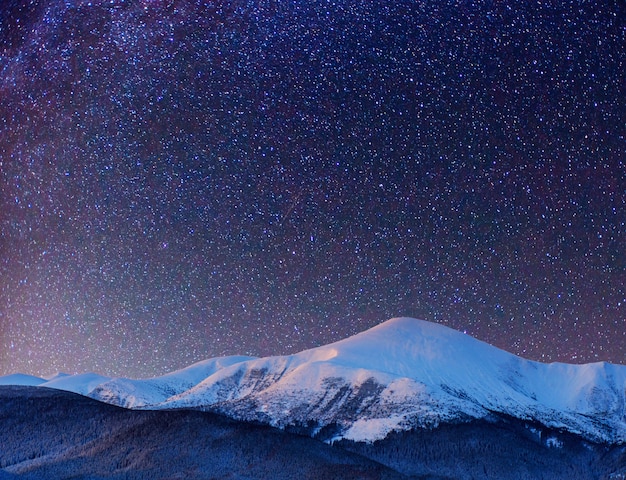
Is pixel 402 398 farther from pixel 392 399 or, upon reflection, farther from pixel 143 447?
pixel 143 447

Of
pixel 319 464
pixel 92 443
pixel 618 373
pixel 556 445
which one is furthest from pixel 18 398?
pixel 618 373

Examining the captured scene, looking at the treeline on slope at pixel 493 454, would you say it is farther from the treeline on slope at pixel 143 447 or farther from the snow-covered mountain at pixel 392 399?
the treeline on slope at pixel 143 447

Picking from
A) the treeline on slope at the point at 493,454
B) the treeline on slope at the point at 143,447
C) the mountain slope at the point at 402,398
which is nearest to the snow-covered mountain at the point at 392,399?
the mountain slope at the point at 402,398

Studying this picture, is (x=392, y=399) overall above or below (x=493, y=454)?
above

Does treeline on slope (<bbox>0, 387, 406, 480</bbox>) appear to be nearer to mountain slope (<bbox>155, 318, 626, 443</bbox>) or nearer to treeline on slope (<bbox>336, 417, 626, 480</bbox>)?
treeline on slope (<bbox>336, 417, 626, 480</bbox>)

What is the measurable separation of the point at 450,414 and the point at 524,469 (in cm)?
2794

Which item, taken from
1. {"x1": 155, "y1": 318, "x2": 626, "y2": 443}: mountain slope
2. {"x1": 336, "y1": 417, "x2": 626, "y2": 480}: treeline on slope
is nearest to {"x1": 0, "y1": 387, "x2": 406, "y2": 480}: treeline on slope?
{"x1": 336, "y1": 417, "x2": 626, "y2": 480}: treeline on slope

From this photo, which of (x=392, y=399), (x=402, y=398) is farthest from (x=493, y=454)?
(x=392, y=399)

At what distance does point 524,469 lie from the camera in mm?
110500

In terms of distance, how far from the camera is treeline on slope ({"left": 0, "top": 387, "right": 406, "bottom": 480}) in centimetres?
8569

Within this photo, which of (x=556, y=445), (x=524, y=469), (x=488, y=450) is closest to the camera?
(x=524, y=469)

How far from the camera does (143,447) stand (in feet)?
313

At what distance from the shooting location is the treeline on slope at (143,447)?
8569cm

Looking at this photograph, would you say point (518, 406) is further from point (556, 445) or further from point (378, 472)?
point (378, 472)
